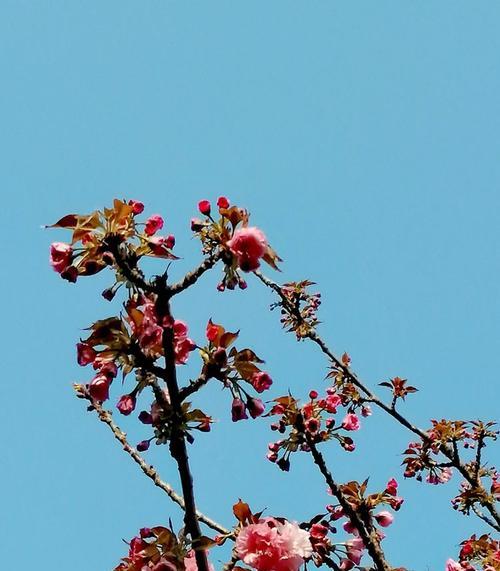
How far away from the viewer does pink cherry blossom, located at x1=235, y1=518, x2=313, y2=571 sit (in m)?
2.74

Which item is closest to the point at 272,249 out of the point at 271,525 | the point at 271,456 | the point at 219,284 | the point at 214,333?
the point at 219,284

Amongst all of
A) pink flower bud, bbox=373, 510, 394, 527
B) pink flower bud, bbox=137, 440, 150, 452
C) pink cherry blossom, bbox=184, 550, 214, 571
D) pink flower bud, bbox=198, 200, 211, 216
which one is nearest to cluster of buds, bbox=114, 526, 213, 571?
pink cherry blossom, bbox=184, 550, 214, 571

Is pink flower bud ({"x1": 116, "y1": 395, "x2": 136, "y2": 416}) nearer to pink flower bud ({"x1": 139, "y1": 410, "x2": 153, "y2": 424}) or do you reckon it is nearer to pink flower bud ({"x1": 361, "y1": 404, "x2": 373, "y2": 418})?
pink flower bud ({"x1": 139, "y1": 410, "x2": 153, "y2": 424})

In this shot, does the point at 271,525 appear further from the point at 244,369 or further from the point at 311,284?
the point at 311,284

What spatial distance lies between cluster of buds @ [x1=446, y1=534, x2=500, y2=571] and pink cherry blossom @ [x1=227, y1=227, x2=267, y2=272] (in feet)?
9.78

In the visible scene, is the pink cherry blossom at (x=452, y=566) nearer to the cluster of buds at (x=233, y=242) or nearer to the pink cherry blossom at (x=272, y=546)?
the pink cherry blossom at (x=272, y=546)

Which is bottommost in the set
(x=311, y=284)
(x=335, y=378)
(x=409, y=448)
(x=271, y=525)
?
(x=271, y=525)

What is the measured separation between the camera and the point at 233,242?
240 centimetres

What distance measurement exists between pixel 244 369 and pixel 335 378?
4099 millimetres

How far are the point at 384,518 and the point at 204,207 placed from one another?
2.76 m

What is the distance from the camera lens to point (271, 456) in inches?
171

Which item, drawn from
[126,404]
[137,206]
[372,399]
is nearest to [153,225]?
[137,206]

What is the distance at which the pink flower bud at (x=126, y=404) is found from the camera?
2561mm

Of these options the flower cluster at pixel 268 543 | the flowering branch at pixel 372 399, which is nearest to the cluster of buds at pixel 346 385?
the flowering branch at pixel 372 399
